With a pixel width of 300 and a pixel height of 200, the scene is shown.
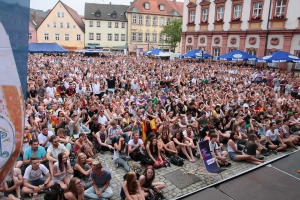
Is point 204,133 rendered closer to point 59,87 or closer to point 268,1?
point 59,87

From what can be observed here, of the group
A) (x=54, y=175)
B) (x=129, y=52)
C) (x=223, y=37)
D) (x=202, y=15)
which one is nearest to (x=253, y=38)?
(x=223, y=37)

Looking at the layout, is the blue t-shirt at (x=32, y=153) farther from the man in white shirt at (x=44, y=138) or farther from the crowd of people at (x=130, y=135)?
the man in white shirt at (x=44, y=138)

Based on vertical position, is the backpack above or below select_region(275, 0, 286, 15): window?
below

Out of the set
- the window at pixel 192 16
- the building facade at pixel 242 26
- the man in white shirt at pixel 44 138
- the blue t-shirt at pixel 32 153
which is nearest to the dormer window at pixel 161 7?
the building facade at pixel 242 26

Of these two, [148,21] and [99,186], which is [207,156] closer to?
[99,186]

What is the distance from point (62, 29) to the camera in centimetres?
5862

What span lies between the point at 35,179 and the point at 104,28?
5770cm

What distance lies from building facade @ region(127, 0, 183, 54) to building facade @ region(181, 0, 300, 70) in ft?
86.3

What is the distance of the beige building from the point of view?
190 feet

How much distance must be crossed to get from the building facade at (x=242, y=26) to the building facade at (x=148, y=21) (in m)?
26.3

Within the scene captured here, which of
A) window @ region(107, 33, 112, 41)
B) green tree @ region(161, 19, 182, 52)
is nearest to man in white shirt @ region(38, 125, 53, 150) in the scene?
green tree @ region(161, 19, 182, 52)

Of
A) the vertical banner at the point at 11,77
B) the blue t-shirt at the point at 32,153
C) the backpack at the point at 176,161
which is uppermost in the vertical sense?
the vertical banner at the point at 11,77

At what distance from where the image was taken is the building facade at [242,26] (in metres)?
24.4

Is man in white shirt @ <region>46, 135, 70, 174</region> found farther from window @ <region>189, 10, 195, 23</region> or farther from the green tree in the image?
the green tree
